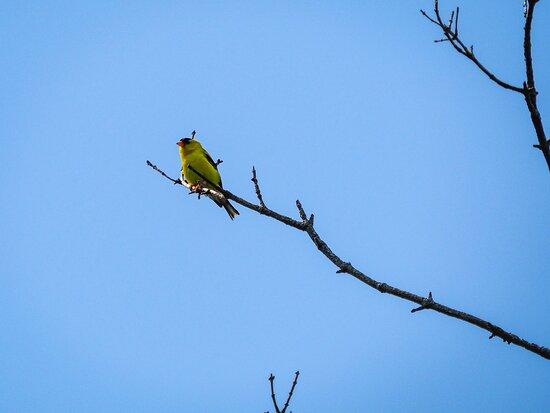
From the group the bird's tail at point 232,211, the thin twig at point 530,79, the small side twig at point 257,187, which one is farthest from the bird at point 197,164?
the thin twig at point 530,79

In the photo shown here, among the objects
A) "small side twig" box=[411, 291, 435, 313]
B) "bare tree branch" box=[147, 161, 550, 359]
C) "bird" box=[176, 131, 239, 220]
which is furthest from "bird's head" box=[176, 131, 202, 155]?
"small side twig" box=[411, 291, 435, 313]

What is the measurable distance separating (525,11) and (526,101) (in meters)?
0.49

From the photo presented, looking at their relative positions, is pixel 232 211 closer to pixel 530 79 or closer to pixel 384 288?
pixel 384 288

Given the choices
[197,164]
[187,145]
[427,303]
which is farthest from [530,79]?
[187,145]

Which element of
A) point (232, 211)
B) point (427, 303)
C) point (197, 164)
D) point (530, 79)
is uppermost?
point (197, 164)

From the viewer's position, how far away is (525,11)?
262cm

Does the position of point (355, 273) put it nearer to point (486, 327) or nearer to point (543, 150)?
point (486, 327)

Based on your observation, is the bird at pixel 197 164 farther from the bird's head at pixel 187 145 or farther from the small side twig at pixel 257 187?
the small side twig at pixel 257 187

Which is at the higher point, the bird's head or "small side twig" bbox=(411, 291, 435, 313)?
the bird's head

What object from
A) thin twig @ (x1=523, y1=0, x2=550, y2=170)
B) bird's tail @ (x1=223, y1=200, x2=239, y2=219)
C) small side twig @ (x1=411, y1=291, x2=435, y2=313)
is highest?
bird's tail @ (x1=223, y1=200, x2=239, y2=219)

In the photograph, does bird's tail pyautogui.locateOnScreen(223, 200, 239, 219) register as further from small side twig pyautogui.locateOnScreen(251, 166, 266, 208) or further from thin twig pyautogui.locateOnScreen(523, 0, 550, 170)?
thin twig pyautogui.locateOnScreen(523, 0, 550, 170)

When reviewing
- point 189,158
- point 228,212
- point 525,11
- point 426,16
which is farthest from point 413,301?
point 189,158

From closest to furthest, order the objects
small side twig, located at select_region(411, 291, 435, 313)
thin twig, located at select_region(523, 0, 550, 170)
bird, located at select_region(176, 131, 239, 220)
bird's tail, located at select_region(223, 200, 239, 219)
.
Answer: thin twig, located at select_region(523, 0, 550, 170)
small side twig, located at select_region(411, 291, 435, 313)
bird's tail, located at select_region(223, 200, 239, 219)
bird, located at select_region(176, 131, 239, 220)

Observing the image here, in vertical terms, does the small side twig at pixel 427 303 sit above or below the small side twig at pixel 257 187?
below
